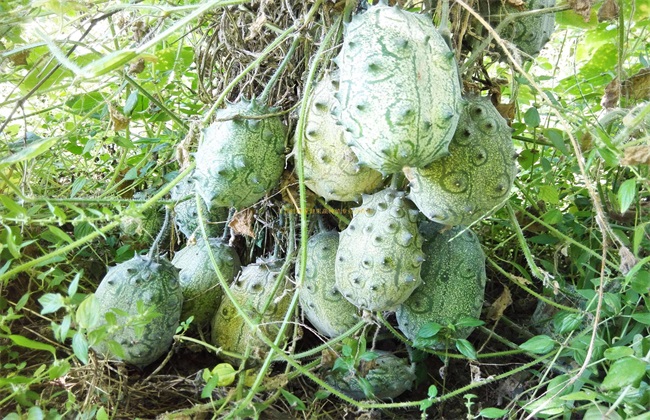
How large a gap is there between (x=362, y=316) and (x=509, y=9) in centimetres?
74

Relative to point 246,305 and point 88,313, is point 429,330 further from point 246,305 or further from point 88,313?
point 88,313

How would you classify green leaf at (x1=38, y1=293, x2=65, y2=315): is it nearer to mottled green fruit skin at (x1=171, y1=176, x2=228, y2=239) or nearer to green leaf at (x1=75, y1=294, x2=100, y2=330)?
green leaf at (x1=75, y1=294, x2=100, y2=330)

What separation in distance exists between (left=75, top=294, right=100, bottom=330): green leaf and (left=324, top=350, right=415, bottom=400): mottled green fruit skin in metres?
0.61

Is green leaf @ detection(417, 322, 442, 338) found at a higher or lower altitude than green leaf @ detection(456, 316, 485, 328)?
lower

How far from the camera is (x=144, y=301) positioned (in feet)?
4.83

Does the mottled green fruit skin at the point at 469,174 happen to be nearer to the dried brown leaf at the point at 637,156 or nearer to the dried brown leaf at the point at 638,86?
the dried brown leaf at the point at 637,156

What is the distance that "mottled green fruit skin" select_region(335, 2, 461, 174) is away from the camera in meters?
1.07

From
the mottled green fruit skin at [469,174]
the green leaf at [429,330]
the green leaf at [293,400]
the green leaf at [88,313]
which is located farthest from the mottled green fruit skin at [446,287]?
the green leaf at [88,313]

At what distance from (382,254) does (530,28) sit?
639 millimetres

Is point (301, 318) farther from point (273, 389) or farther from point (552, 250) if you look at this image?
Answer: point (552, 250)

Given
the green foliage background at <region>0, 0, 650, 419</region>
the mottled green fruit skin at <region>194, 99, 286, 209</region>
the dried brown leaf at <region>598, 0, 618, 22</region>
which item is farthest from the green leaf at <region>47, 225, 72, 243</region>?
the dried brown leaf at <region>598, 0, 618, 22</region>

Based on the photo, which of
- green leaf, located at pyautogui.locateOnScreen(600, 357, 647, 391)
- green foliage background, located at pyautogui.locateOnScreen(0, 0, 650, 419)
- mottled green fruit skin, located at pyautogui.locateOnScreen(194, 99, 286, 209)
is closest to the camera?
green leaf, located at pyautogui.locateOnScreen(600, 357, 647, 391)

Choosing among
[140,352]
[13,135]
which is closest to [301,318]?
[140,352]

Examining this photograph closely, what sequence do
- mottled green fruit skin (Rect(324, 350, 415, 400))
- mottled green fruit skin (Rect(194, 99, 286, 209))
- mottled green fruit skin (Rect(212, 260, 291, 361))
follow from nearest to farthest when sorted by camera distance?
mottled green fruit skin (Rect(194, 99, 286, 209)) < mottled green fruit skin (Rect(324, 350, 415, 400)) < mottled green fruit skin (Rect(212, 260, 291, 361))
